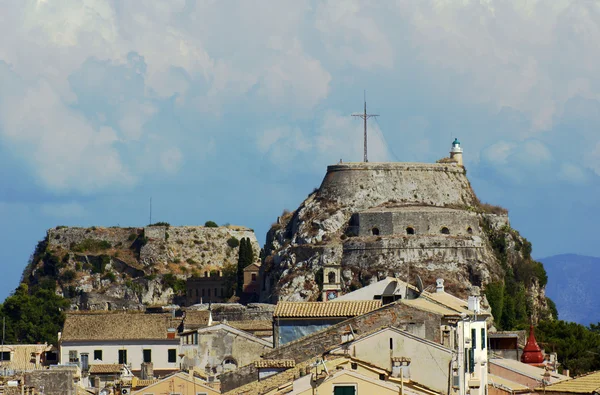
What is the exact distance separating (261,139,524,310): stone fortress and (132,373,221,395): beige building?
101 metres

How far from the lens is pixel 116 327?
3597 inches

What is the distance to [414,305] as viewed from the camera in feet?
156

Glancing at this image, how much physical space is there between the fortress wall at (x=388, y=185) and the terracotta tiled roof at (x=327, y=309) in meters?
114

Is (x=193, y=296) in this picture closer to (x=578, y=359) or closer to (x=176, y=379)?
(x=578, y=359)

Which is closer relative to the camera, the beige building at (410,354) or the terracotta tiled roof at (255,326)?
the beige building at (410,354)

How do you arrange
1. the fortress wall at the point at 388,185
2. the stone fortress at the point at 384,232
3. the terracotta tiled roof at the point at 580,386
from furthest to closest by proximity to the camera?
the fortress wall at the point at 388,185 < the stone fortress at the point at 384,232 < the terracotta tiled roof at the point at 580,386

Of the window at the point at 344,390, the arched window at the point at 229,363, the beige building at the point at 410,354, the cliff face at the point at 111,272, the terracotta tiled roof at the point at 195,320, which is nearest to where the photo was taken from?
the window at the point at 344,390

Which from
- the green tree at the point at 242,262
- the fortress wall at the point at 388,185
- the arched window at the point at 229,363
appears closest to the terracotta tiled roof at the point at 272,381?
the arched window at the point at 229,363

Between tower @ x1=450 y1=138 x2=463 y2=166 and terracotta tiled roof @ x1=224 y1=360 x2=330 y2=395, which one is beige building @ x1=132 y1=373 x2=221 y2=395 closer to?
terracotta tiled roof @ x1=224 y1=360 x2=330 y2=395

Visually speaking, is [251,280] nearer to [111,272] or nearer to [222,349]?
[111,272]

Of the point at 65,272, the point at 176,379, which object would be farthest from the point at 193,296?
the point at 176,379

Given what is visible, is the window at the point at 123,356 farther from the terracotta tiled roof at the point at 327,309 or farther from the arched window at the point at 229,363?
the terracotta tiled roof at the point at 327,309

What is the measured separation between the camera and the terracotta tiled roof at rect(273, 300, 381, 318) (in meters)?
52.3

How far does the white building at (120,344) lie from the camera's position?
87.6 meters
